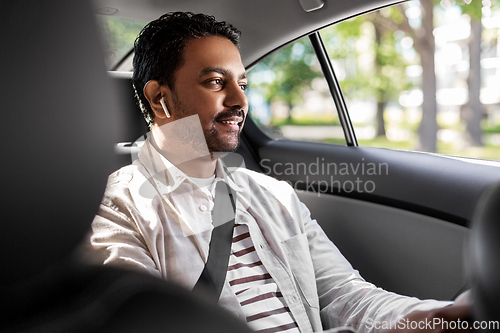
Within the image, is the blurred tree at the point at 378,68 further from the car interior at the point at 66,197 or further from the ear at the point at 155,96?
the car interior at the point at 66,197

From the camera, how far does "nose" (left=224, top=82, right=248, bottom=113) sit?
1.37 metres

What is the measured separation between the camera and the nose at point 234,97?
4.49ft

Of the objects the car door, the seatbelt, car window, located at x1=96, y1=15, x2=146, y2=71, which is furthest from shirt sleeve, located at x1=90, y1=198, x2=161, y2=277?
the car door

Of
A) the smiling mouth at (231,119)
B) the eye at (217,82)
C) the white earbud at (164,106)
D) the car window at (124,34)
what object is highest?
the car window at (124,34)

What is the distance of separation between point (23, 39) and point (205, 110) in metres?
0.95

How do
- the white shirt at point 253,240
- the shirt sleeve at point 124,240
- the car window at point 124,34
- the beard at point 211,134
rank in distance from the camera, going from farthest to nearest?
the car window at point 124,34 → the beard at point 211,134 → the white shirt at point 253,240 → the shirt sleeve at point 124,240

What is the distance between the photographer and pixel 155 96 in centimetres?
141

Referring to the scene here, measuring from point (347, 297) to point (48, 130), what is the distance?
1030 mm

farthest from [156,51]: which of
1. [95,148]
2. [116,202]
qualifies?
[95,148]

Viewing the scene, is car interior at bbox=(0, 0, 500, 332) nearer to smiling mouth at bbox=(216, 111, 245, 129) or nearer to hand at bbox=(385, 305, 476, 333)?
hand at bbox=(385, 305, 476, 333)

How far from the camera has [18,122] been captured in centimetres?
40

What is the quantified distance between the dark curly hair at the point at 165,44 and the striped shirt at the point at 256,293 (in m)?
0.57

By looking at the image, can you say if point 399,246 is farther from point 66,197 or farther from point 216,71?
point 66,197

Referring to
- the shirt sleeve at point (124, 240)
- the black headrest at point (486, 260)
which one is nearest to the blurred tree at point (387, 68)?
the shirt sleeve at point (124, 240)
